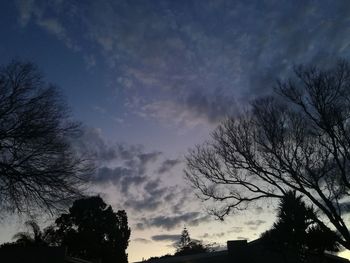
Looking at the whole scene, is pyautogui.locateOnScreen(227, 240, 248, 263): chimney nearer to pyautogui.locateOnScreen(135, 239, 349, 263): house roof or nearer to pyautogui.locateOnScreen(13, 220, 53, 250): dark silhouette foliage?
pyautogui.locateOnScreen(135, 239, 349, 263): house roof

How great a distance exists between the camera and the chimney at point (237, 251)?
96.0ft

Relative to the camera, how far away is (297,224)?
96.5 feet

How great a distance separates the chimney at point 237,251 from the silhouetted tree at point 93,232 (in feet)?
70.7

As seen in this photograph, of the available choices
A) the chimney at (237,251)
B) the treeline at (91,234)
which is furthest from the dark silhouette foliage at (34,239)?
the chimney at (237,251)

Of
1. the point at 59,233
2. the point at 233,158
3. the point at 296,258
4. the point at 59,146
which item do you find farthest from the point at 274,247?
the point at 59,233

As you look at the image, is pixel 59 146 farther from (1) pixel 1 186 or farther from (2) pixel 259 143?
(2) pixel 259 143

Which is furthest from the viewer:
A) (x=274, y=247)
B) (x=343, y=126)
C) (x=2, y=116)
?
(x=274, y=247)

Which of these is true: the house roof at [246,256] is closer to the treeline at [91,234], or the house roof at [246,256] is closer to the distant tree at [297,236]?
the distant tree at [297,236]

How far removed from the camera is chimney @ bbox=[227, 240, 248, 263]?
29.3 metres

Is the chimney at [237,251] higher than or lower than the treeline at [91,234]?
lower

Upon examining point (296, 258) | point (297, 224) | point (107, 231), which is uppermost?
point (107, 231)

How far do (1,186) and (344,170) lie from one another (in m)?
15.4

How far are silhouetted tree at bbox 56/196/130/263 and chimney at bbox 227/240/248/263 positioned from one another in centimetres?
2154

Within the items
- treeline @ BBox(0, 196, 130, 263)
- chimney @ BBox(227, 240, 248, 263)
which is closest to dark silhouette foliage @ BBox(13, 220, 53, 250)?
treeline @ BBox(0, 196, 130, 263)
